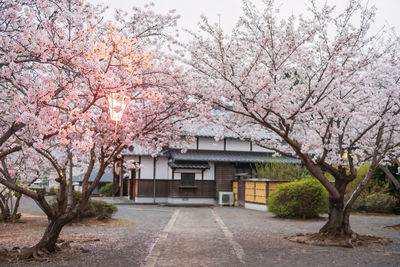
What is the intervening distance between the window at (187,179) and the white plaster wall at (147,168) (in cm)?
217

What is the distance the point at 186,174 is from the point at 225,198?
10.2 feet

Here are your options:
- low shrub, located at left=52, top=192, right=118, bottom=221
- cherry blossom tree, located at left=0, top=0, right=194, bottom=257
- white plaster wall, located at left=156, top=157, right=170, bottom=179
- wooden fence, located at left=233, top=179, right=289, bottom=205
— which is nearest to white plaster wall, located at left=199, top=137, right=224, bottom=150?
white plaster wall, located at left=156, top=157, right=170, bottom=179

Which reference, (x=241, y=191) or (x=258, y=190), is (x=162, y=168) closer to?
(x=241, y=191)

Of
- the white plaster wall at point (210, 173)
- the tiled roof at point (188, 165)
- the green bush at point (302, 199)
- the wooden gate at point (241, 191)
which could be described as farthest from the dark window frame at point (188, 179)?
the green bush at point (302, 199)

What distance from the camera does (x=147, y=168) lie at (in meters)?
25.4

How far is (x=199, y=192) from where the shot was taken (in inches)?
1013

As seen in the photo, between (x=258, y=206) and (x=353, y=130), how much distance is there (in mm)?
10175

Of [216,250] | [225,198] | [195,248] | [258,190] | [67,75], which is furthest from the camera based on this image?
[225,198]

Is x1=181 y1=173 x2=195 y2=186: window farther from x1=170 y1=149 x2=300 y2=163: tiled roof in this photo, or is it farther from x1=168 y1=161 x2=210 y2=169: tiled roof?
x1=170 y1=149 x2=300 y2=163: tiled roof

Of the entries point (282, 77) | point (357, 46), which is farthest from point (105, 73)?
point (357, 46)

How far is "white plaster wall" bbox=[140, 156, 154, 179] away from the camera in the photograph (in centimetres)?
2531

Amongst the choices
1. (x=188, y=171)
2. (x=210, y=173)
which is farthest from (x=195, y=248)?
(x=210, y=173)

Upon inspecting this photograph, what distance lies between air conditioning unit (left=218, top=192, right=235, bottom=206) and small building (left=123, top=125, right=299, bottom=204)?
1.07 metres

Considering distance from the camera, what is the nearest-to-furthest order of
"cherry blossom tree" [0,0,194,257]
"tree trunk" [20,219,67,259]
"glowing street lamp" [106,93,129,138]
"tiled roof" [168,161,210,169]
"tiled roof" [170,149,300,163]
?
"cherry blossom tree" [0,0,194,257] → "glowing street lamp" [106,93,129,138] → "tree trunk" [20,219,67,259] → "tiled roof" [168,161,210,169] → "tiled roof" [170,149,300,163]
